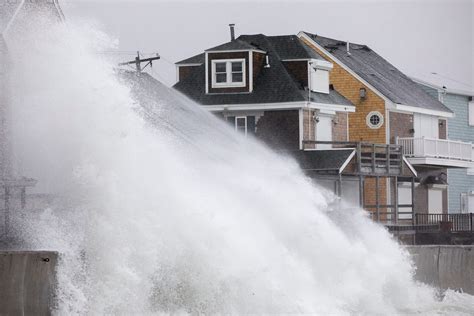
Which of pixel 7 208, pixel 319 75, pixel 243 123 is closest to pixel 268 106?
Result: pixel 243 123

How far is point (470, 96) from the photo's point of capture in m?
61.9

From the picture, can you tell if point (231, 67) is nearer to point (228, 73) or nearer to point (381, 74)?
point (228, 73)

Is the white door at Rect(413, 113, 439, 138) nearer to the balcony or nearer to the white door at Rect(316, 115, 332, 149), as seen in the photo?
the balcony

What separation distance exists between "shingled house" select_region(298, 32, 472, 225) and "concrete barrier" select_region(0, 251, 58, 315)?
34994 mm

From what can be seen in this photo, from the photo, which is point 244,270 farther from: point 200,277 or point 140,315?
point 140,315

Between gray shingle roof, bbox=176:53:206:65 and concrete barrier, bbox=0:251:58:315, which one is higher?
gray shingle roof, bbox=176:53:206:65

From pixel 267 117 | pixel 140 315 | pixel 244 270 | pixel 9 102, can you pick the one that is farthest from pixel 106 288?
pixel 267 117

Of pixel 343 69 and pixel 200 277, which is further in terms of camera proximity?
pixel 343 69

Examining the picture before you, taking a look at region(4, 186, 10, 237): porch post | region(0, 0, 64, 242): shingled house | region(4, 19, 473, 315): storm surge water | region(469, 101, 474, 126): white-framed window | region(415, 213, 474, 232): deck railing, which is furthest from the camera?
region(469, 101, 474, 126): white-framed window

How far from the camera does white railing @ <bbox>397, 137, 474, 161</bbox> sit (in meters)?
53.1

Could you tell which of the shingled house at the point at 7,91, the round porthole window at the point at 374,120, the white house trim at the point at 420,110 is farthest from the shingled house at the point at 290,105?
the shingled house at the point at 7,91

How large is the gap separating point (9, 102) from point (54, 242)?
4.28m

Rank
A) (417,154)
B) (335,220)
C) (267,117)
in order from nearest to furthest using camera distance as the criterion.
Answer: (335,220) → (267,117) → (417,154)

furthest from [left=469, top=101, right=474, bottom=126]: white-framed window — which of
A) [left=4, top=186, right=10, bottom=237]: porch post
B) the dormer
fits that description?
[left=4, top=186, right=10, bottom=237]: porch post
